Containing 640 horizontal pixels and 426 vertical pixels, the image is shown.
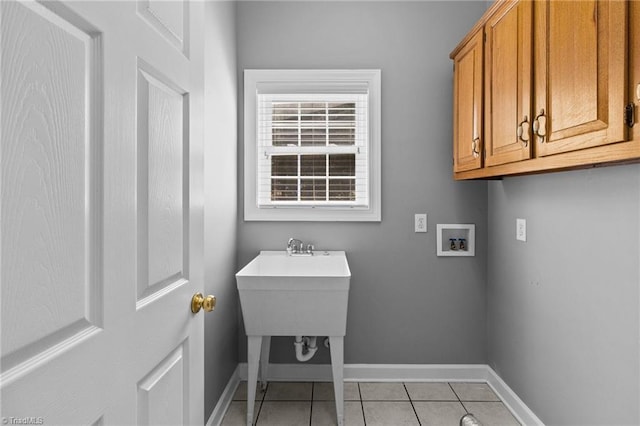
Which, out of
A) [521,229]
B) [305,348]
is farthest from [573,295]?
[305,348]

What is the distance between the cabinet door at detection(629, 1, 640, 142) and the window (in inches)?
65.6

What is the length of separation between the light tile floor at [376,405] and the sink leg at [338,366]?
10 cm

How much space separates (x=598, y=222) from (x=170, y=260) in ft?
5.28

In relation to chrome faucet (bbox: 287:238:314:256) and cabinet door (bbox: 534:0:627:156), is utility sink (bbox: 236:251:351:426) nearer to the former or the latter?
chrome faucet (bbox: 287:238:314:256)

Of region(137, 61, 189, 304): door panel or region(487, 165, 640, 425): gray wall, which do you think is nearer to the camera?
region(137, 61, 189, 304): door panel

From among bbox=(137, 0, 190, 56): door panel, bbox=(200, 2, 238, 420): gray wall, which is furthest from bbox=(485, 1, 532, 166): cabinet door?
bbox=(200, 2, 238, 420): gray wall

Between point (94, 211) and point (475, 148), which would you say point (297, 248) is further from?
point (94, 211)

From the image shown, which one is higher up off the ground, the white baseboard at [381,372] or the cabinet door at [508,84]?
the cabinet door at [508,84]

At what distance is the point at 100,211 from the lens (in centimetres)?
69

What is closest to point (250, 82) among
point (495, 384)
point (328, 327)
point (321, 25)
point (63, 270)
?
point (321, 25)

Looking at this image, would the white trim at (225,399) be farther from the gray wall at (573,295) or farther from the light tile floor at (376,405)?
the gray wall at (573,295)

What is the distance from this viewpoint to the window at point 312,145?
2.65m

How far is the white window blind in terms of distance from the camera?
270cm

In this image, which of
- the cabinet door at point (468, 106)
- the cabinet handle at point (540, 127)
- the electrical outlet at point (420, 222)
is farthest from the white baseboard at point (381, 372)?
the cabinet handle at point (540, 127)
